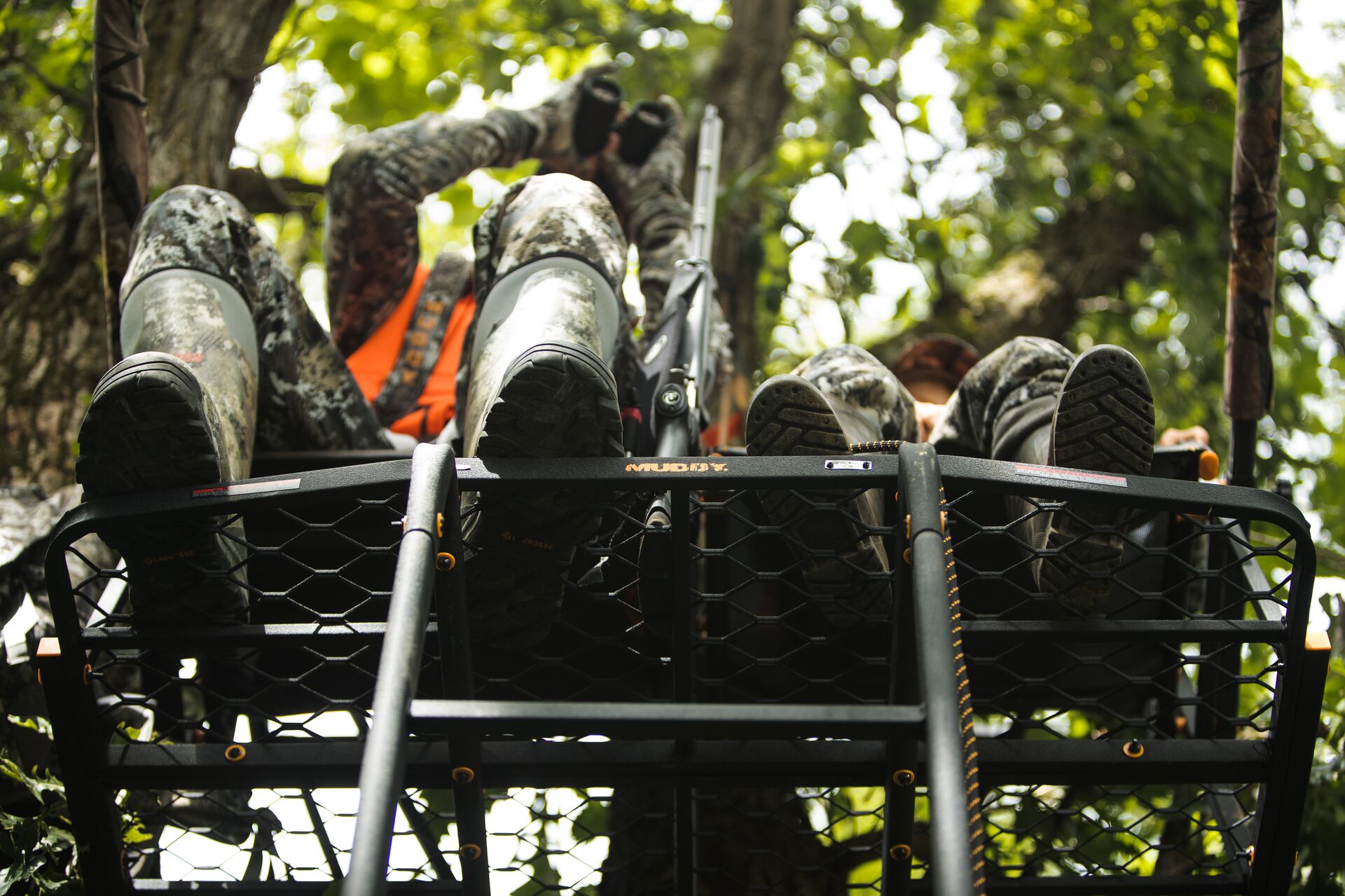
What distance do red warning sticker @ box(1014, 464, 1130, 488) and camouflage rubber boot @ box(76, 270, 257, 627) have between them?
1129 mm

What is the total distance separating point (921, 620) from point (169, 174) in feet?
9.48

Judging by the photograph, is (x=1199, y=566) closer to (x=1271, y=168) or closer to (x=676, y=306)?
(x=1271, y=168)

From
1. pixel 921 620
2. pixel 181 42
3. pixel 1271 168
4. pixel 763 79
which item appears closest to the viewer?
pixel 921 620

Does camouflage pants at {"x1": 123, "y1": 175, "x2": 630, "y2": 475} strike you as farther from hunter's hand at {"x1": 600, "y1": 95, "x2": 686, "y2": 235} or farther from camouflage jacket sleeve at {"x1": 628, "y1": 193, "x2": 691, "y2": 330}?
hunter's hand at {"x1": 600, "y1": 95, "x2": 686, "y2": 235}

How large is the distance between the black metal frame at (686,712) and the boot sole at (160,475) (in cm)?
4

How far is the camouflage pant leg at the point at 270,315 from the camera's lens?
7.36 feet

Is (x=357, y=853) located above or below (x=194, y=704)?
below

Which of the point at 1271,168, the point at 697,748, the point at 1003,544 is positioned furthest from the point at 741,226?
the point at 697,748

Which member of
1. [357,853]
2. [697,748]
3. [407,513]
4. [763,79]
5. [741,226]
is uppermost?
[763,79]

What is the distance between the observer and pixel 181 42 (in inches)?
148

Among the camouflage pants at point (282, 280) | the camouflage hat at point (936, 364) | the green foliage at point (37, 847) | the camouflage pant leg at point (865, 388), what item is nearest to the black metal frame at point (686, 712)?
the green foliage at point (37, 847)

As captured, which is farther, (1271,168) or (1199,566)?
(1199,566)

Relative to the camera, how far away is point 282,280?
96.3 inches

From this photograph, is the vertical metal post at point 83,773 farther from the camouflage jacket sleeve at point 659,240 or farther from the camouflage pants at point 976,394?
the camouflage jacket sleeve at point 659,240
